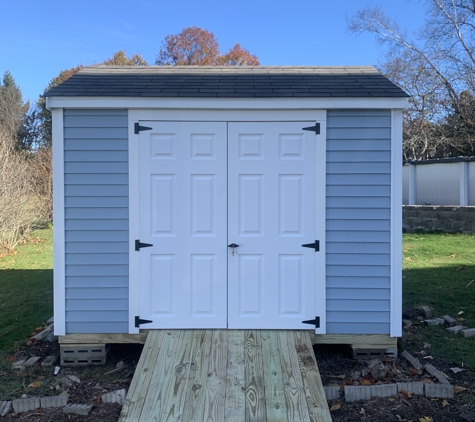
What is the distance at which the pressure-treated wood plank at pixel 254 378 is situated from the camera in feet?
11.0

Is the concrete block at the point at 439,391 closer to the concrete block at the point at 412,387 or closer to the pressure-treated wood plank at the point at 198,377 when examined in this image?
the concrete block at the point at 412,387

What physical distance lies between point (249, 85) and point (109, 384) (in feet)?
10.5

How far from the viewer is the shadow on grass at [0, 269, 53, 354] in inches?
220

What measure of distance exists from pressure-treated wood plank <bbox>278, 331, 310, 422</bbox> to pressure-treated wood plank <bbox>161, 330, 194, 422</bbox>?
2.58 ft

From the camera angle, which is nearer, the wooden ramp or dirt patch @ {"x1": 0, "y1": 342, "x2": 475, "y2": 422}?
the wooden ramp

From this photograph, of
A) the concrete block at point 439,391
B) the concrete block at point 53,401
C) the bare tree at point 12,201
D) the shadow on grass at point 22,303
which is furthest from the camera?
the bare tree at point 12,201

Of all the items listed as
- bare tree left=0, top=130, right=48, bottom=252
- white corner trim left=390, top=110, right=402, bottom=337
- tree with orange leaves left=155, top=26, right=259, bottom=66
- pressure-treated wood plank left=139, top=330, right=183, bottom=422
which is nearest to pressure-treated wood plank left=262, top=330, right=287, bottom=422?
pressure-treated wood plank left=139, top=330, right=183, bottom=422

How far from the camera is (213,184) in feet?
14.7

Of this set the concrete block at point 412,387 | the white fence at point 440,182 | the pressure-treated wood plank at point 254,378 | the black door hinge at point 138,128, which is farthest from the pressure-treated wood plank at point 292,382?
the white fence at point 440,182

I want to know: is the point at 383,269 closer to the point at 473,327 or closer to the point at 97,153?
the point at 473,327

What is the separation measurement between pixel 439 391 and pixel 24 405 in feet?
11.1

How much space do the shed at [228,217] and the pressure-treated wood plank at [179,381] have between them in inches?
11.6

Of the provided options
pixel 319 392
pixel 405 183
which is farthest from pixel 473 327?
pixel 405 183

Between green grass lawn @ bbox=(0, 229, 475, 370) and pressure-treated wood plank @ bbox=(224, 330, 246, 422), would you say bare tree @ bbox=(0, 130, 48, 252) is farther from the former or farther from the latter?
pressure-treated wood plank @ bbox=(224, 330, 246, 422)
